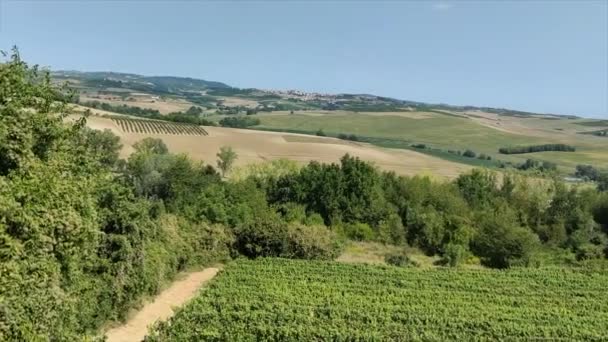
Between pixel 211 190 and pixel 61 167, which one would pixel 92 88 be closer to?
pixel 211 190

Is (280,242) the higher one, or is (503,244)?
(503,244)

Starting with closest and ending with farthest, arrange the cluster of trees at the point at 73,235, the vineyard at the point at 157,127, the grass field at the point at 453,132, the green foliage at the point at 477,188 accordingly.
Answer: the cluster of trees at the point at 73,235 < the green foliage at the point at 477,188 < the vineyard at the point at 157,127 < the grass field at the point at 453,132

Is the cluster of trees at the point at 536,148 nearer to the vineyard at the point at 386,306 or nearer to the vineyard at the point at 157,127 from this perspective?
the vineyard at the point at 157,127

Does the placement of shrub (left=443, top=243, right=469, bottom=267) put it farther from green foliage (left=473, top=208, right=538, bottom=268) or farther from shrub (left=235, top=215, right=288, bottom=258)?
shrub (left=235, top=215, right=288, bottom=258)

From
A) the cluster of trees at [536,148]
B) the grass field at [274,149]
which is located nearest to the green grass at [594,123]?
the cluster of trees at [536,148]

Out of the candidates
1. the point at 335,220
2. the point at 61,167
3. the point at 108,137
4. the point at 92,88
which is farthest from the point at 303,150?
the point at 92,88

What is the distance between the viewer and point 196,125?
9000 cm

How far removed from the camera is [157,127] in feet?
272

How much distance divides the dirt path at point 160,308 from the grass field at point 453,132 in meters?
63.2

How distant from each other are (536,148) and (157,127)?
67028 millimetres

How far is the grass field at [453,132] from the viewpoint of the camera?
98.2 m

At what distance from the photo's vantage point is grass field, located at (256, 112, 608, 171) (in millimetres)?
98250

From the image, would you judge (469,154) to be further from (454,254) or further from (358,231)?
(454,254)

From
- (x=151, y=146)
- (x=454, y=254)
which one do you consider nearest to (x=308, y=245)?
(x=454, y=254)
